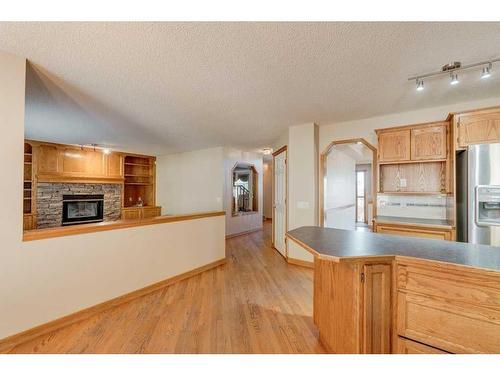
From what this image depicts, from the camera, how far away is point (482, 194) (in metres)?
2.32

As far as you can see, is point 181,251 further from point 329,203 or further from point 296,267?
point 329,203

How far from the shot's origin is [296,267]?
3740mm

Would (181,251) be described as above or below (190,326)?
above

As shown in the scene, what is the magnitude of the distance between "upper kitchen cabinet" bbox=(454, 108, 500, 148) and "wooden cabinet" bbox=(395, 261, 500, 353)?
2078 millimetres

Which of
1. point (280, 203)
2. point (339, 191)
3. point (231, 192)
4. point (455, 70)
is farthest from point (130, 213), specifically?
point (455, 70)

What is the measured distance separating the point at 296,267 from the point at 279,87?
9.22 ft

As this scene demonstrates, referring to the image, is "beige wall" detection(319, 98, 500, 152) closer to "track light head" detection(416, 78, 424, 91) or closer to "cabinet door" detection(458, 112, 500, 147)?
"cabinet door" detection(458, 112, 500, 147)

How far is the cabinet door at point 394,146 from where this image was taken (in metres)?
3.02

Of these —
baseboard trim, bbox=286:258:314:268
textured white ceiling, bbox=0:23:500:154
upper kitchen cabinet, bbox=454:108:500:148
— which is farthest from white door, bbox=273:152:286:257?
upper kitchen cabinet, bbox=454:108:500:148

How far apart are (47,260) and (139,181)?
5225 mm

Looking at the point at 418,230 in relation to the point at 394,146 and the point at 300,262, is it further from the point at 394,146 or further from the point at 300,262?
the point at 300,262

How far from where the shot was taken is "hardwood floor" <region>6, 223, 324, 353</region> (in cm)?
181
